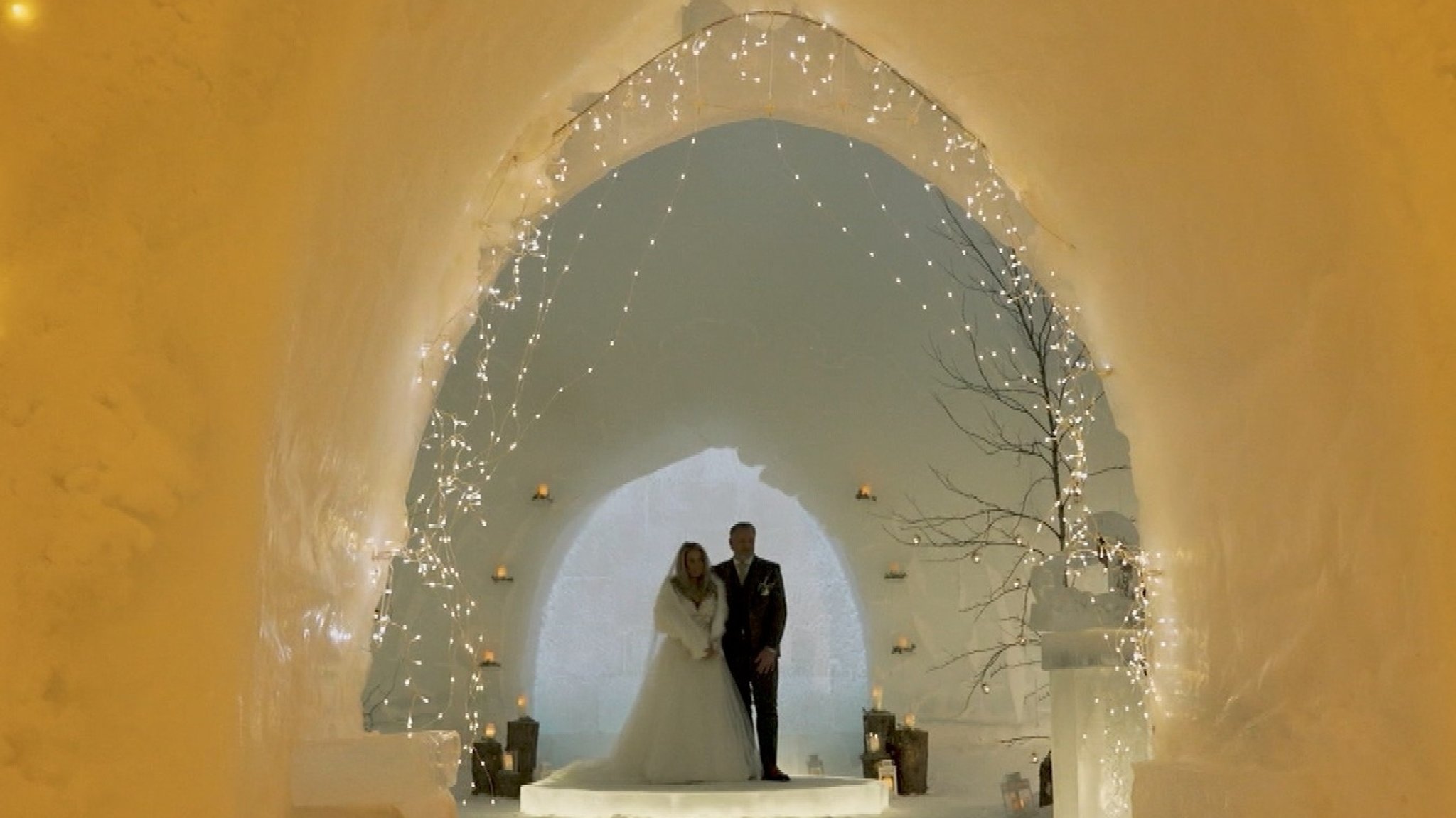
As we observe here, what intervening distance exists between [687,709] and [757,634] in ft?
1.56

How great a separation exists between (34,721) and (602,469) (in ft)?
23.7

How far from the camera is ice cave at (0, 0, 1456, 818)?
4.85 ft

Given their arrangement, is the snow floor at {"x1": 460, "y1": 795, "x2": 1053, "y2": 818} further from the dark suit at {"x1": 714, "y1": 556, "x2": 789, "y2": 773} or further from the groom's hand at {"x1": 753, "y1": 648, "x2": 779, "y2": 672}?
the groom's hand at {"x1": 753, "y1": 648, "x2": 779, "y2": 672}

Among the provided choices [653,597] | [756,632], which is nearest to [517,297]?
[756,632]

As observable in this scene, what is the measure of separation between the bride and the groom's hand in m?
0.21

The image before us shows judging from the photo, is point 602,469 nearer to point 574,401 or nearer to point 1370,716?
point 574,401

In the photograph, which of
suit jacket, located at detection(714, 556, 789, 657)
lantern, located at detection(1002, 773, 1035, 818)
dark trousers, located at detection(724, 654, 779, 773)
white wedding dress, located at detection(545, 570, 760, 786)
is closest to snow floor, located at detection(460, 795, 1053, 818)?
lantern, located at detection(1002, 773, 1035, 818)

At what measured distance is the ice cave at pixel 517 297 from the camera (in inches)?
58.2

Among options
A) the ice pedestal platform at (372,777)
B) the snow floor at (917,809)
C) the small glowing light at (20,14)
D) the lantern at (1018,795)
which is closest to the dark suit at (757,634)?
the snow floor at (917,809)

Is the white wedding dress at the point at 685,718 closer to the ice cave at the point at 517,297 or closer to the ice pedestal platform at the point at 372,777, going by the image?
the ice cave at the point at 517,297

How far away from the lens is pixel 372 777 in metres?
2.38

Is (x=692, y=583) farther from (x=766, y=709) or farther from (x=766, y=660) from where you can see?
(x=766, y=709)

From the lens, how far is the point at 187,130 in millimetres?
1572

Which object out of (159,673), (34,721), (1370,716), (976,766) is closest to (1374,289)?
(1370,716)
